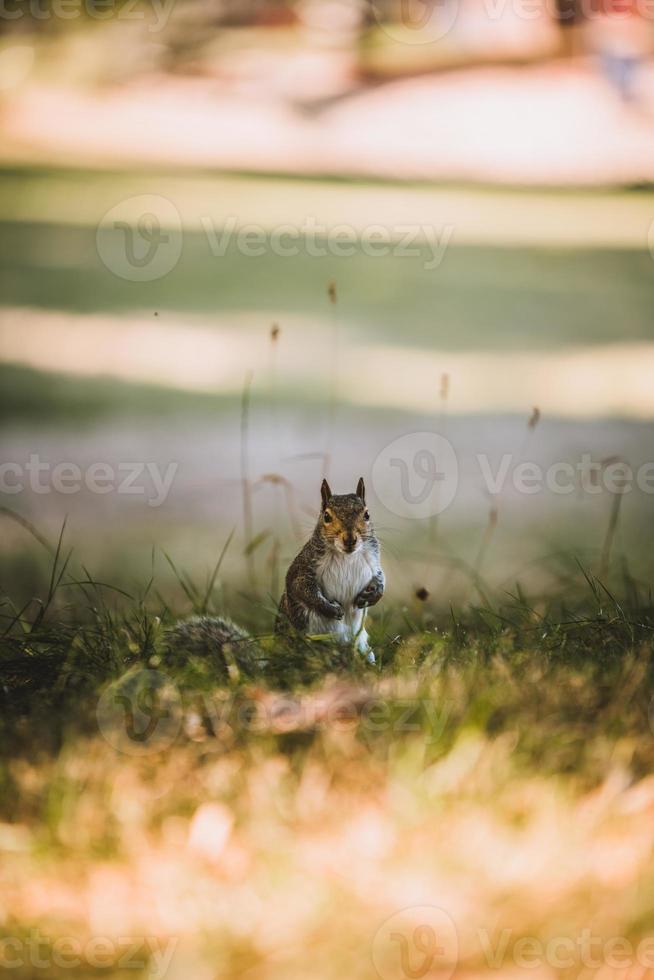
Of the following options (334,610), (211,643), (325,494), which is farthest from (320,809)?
(325,494)

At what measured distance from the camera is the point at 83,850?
6.04 ft

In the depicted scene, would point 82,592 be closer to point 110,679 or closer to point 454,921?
point 110,679

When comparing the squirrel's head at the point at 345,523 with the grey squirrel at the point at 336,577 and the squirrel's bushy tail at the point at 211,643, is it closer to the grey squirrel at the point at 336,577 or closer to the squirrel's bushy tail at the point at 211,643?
the grey squirrel at the point at 336,577

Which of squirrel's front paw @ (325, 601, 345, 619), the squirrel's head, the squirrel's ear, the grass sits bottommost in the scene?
the grass

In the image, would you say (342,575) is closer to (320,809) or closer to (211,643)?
(211,643)

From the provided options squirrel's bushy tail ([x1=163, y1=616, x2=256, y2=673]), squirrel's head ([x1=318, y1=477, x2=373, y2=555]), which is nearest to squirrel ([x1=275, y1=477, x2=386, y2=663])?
squirrel's head ([x1=318, y1=477, x2=373, y2=555])

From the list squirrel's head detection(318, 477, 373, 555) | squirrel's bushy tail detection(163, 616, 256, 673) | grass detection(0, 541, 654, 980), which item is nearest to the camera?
grass detection(0, 541, 654, 980)

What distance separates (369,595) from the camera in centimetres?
280

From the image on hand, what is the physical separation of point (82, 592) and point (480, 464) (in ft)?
4.58

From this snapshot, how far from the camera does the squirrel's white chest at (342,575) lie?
278 cm

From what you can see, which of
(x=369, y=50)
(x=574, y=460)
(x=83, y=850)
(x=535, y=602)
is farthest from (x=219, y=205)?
(x=83, y=850)

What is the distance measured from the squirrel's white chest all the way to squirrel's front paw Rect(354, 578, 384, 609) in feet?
0.05

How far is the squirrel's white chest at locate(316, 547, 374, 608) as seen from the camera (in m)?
2.78

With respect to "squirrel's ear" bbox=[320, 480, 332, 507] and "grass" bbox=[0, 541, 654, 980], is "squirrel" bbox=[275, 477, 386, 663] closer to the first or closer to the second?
"squirrel's ear" bbox=[320, 480, 332, 507]
